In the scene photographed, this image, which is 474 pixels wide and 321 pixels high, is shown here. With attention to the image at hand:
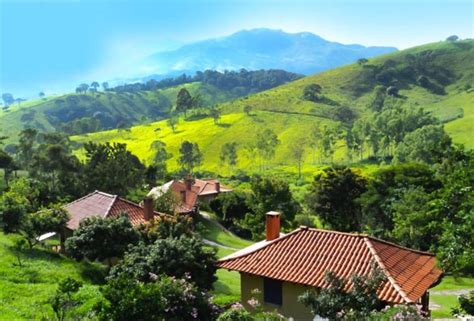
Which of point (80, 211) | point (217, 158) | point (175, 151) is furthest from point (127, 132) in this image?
point (80, 211)

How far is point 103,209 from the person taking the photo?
126ft

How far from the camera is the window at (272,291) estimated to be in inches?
893

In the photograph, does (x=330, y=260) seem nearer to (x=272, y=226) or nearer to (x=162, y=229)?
(x=272, y=226)

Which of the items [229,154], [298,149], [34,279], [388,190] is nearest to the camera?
[34,279]

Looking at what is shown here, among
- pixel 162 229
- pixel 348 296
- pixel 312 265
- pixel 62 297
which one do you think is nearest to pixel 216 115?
pixel 162 229

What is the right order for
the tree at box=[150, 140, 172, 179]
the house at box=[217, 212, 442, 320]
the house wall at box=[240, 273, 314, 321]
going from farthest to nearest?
1. the tree at box=[150, 140, 172, 179]
2. the house wall at box=[240, 273, 314, 321]
3. the house at box=[217, 212, 442, 320]

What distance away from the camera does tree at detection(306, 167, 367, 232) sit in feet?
186

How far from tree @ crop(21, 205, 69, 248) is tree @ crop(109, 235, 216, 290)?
10.1m

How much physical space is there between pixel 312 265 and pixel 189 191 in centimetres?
4191

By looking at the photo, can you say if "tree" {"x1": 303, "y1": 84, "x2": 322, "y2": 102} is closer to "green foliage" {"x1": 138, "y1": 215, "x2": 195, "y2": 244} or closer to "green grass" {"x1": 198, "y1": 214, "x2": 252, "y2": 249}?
"green grass" {"x1": 198, "y1": 214, "x2": 252, "y2": 249}

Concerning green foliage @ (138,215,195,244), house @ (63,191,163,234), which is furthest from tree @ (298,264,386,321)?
house @ (63,191,163,234)

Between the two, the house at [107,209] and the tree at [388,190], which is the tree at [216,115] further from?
the house at [107,209]

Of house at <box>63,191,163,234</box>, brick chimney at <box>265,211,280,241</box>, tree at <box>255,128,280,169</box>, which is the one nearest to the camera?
brick chimney at <box>265,211,280,241</box>

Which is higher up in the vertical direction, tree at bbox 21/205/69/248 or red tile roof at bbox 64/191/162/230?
tree at bbox 21/205/69/248
